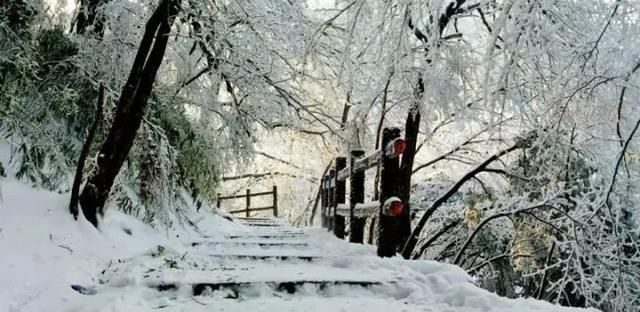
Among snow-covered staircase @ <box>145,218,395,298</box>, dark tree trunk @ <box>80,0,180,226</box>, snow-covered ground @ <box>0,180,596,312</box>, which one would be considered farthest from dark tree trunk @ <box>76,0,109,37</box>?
snow-covered staircase @ <box>145,218,395,298</box>

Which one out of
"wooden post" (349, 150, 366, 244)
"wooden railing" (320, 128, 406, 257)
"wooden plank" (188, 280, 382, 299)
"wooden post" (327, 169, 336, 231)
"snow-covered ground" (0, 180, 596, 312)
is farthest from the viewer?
"wooden post" (327, 169, 336, 231)

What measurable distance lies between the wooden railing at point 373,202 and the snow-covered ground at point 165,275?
0.89 feet

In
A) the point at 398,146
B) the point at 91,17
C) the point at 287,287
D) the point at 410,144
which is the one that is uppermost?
the point at 91,17

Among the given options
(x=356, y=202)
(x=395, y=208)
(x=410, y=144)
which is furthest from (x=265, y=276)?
(x=410, y=144)

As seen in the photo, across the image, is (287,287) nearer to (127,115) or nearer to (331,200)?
(127,115)

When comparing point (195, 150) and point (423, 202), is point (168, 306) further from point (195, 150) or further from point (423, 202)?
point (423, 202)

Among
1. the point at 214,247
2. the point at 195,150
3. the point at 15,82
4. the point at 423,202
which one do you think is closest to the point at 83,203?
the point at 15,82

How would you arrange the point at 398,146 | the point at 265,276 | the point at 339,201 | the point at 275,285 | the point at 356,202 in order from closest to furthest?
1. the point at 275,285
2. the point at 265,276
3. the point at 398,146
4. the point at 356,202
5. the point at 339,201

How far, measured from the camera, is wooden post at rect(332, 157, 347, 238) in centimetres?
588

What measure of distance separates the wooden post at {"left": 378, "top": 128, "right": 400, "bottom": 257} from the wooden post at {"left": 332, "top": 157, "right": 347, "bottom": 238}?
6.05 ft

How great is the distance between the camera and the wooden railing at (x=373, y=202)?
3.91 meters

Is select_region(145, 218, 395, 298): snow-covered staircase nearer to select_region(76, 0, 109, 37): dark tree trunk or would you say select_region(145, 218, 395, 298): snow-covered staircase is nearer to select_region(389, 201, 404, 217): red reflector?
select_region(389, 201, 404, 217): red reflector

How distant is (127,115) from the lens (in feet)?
12.8

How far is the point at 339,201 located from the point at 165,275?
3.44 metres
